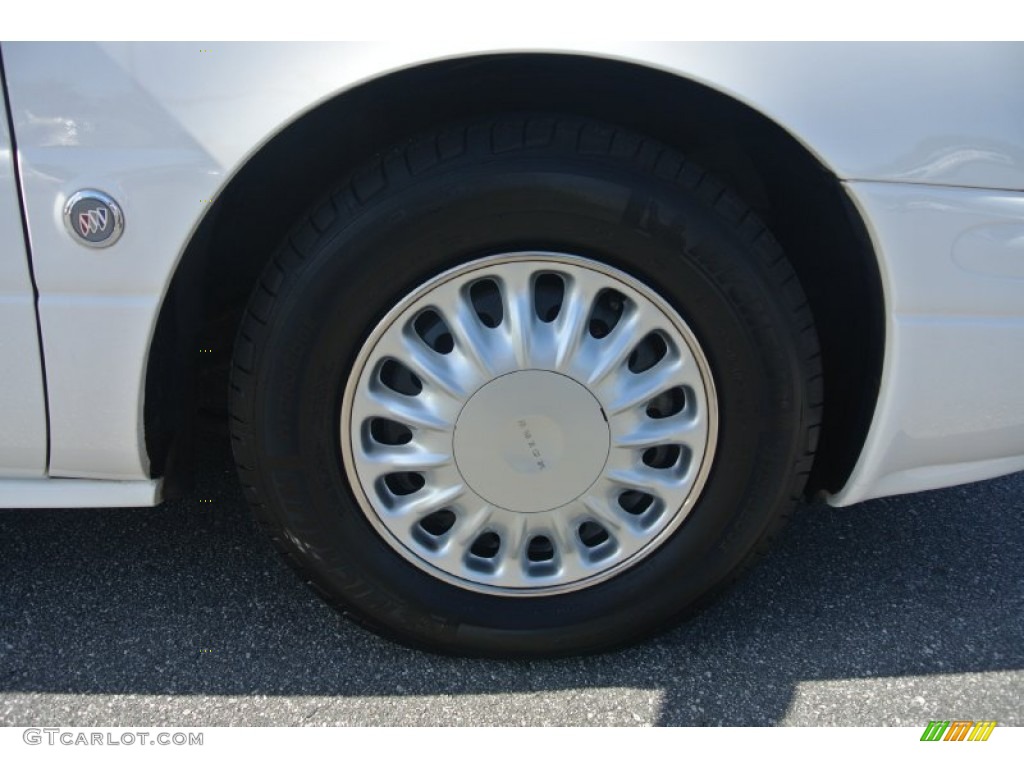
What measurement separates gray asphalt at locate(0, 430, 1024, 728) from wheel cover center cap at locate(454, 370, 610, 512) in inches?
14.9

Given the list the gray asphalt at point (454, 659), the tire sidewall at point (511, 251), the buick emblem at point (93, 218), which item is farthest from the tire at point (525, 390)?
the buick emblem at point (93, 218)

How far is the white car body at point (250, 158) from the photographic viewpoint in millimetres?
1480

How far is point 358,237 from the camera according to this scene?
1.60m

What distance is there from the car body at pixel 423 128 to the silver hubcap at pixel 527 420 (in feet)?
1.07

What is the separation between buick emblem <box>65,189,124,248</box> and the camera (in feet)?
4.93

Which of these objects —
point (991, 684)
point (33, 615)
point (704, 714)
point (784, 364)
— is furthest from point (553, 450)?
point (33, 615)

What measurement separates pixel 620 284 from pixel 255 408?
0.70 meters

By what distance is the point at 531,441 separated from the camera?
1731 millimetres

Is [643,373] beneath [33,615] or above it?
above

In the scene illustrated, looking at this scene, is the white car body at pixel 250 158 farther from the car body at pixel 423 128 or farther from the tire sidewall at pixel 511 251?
the tire sidewall at pixel 511 251

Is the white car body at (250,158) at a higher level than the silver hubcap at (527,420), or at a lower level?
higher

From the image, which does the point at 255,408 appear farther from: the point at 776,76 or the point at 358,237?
the point at 776,76

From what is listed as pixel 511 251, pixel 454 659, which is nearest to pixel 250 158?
pixel 511 251

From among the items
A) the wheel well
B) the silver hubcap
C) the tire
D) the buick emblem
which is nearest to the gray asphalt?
the tire
